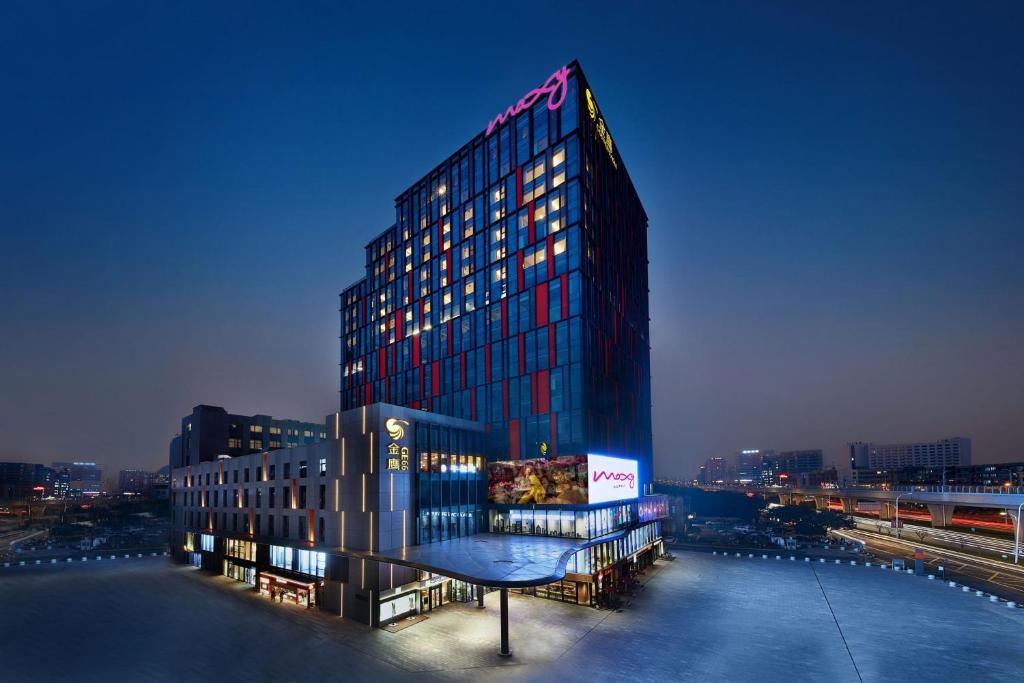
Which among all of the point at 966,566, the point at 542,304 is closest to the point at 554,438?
the point at 542,304

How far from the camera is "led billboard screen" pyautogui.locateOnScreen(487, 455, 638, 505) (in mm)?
54062

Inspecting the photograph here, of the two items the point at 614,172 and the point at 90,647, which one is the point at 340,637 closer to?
the point at 90,647

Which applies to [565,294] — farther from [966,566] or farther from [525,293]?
[966,566]

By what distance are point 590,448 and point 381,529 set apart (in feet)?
90.3

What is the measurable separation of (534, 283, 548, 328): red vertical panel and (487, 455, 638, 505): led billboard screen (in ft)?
60.7

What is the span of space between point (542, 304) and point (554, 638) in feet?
129

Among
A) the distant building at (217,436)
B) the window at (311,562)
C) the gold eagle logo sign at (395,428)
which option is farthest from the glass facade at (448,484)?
the distant building at (217,436)

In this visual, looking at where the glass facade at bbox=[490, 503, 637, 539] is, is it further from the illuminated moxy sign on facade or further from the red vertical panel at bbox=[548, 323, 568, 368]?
the illuminated moxy sign on facade

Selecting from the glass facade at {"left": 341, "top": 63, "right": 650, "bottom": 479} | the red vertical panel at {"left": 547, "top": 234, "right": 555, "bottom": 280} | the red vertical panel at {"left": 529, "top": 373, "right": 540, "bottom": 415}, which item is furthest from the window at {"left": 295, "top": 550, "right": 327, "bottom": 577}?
the red vertical panel at {"left": 547, "top": 234, "right": 555, "bottom": 280}

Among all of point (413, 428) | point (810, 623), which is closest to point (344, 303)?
point (413, 428)

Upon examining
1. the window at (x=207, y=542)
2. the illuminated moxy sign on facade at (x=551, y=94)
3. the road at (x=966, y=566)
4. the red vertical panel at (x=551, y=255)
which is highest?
the illuminated moxy sign on facade at (x=551, y=94)

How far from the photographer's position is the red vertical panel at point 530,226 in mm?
69375

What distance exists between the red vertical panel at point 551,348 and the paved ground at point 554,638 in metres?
27.1

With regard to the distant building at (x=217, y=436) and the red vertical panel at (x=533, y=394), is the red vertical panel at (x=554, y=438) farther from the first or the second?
the distant building at (x=217, y=436)
